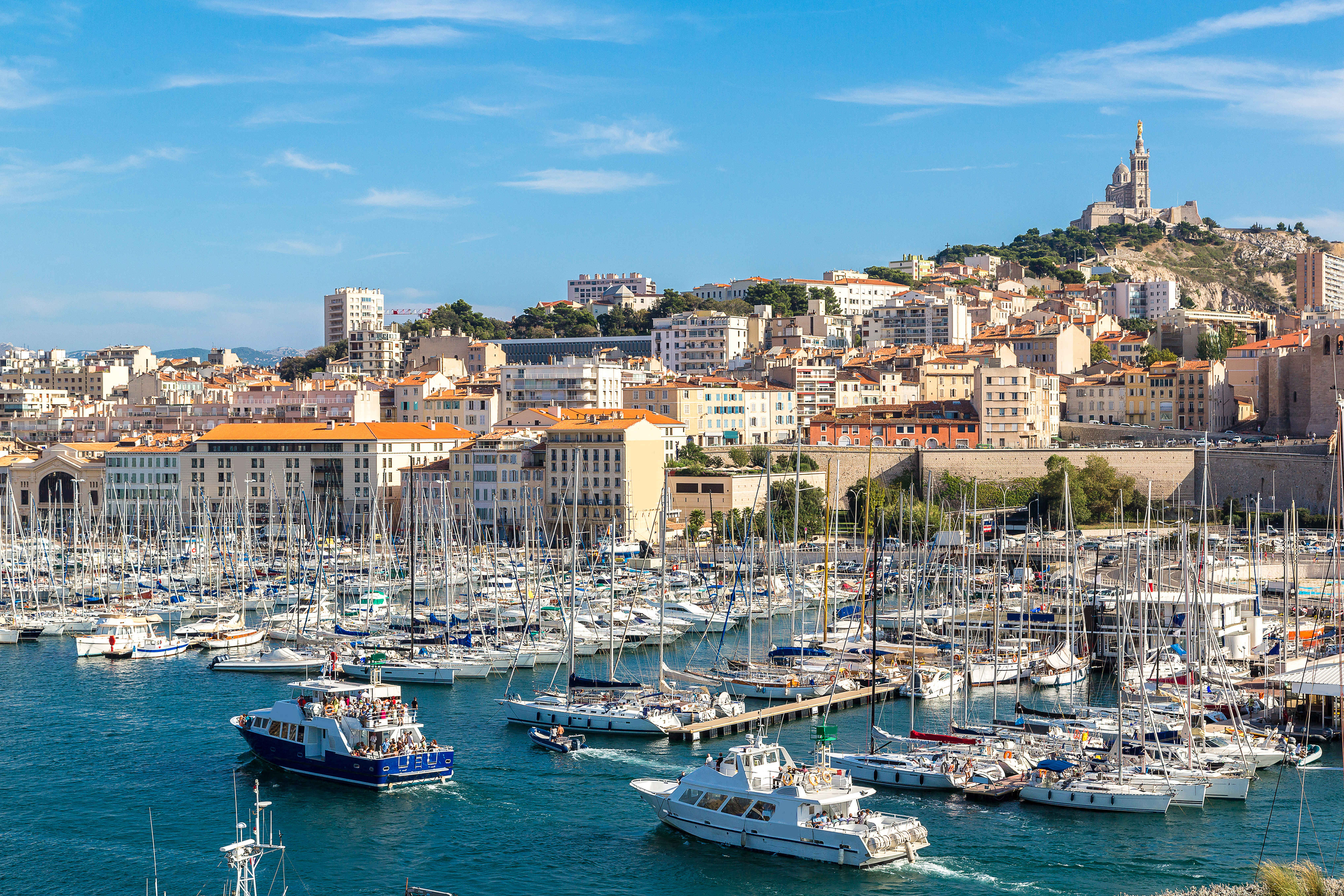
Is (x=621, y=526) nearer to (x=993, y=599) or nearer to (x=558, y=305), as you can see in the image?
(x=993, y=599)

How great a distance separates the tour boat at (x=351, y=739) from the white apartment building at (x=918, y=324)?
6426 cm

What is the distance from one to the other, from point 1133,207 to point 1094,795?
124633mm

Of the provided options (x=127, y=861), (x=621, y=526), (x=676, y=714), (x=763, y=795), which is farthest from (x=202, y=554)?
(x=763, y=795)

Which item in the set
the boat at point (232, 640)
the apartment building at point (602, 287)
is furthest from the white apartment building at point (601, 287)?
the boat at point (232, 640)

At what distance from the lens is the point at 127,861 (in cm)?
1861

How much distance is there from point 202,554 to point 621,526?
14564mm

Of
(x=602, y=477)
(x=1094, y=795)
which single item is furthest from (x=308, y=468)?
(x=1094, y=795)

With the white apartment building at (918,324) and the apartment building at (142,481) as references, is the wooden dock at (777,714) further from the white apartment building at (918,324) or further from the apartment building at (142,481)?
the white apartment building at (918,324)

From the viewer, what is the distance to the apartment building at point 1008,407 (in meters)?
60.6

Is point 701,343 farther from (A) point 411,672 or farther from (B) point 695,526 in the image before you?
(A) point 411,672

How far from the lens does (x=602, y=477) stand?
5247 centimetres

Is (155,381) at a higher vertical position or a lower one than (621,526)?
higher

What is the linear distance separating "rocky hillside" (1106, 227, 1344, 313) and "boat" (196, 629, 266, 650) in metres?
89.8

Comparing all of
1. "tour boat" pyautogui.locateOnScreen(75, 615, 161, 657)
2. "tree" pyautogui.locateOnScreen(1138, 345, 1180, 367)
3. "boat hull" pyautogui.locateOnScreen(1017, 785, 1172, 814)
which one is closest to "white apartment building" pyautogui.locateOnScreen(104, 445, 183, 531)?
"tour boat" pyautogui.locateOnScreen(75, 615, 161, 657)
